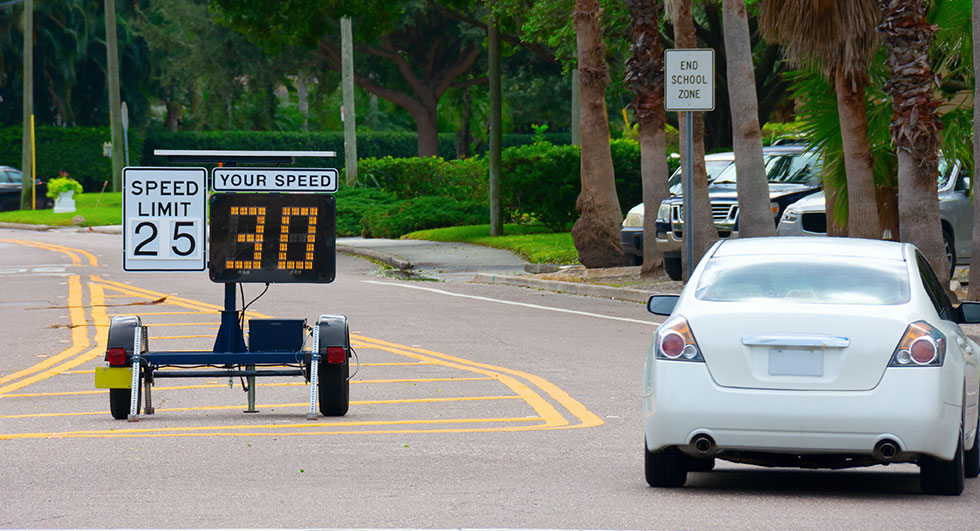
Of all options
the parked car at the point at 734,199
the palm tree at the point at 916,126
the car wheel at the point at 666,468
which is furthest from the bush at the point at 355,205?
the car wheel at the point at 666,468

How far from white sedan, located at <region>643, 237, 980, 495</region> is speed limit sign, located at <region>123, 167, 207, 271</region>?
433 centimetres

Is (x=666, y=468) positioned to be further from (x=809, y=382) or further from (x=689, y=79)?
(x=689, y=79)

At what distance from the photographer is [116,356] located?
33.9 ft

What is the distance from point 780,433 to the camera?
23.7ft

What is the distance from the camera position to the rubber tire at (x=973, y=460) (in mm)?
8273

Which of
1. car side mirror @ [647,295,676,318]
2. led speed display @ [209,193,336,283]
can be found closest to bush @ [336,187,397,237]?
led speed display @ [209,193,336,283]

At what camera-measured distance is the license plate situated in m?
7.27

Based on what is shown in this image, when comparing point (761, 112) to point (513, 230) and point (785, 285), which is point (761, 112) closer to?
point (513, 230)

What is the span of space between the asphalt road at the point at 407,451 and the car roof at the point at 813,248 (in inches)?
50.3

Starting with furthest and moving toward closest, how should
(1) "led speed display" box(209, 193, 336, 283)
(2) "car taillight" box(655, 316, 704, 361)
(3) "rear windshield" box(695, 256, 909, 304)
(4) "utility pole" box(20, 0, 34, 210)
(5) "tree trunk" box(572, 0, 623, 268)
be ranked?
(4) "utility pole" box(20, 0, 34, 210), (5) "tree trunk" box(572, 0, 623, 268), (1) "led speed display" box(209, 193, 336, 283), (3) "rear windshield" box(695, 256, 909, 304), (2) "car taillight" box(655, 316, 704, 361)

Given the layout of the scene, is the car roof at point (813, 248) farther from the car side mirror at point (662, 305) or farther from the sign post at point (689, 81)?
the sign post at point (689, 81)

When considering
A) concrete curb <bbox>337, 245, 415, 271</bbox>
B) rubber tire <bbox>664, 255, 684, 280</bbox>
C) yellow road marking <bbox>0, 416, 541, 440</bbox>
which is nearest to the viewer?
yellow road marking <bbox>0, 416, 541, 440</bbox>

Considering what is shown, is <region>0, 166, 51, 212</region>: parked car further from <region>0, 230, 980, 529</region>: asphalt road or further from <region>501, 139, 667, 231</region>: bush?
<region>0, 230, 980, 529</region>: asphalt road

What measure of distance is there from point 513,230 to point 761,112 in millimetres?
6280
